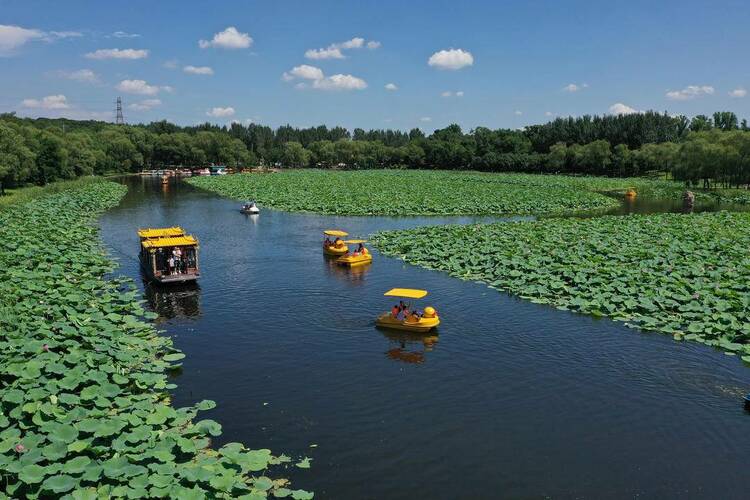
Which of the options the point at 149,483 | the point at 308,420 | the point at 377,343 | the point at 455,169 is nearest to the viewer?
the point at 149,483

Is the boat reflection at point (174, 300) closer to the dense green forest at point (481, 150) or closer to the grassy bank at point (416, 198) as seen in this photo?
the grassy bank at point (416, 198)

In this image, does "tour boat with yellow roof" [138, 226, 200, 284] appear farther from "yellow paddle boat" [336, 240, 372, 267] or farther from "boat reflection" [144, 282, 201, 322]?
"yellow paddle boat" [336, 240, 372, 267]

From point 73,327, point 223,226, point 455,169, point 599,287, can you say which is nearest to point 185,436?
point 73,327

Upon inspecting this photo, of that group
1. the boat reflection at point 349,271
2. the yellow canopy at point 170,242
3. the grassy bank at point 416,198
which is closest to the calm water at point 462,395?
the boat reflection at point 349,271

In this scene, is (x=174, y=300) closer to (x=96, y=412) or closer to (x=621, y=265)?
(x=96, y=412)

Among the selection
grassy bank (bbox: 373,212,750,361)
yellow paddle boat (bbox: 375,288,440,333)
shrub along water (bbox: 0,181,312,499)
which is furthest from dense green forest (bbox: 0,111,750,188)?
yellow paddle boat (bbox: 375,288,440,333)

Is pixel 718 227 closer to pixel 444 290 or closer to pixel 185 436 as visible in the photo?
pixel 444 290

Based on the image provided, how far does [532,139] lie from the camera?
14800 cm

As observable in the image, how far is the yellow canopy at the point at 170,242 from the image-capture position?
26.6 m

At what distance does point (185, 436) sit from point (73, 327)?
717 centimetres

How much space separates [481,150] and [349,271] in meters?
121

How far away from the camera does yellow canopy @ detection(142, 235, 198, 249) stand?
26594 millimetres

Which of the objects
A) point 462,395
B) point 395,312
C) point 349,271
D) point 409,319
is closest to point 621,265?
point 409,319

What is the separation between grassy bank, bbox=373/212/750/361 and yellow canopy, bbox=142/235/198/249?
12.2 m
